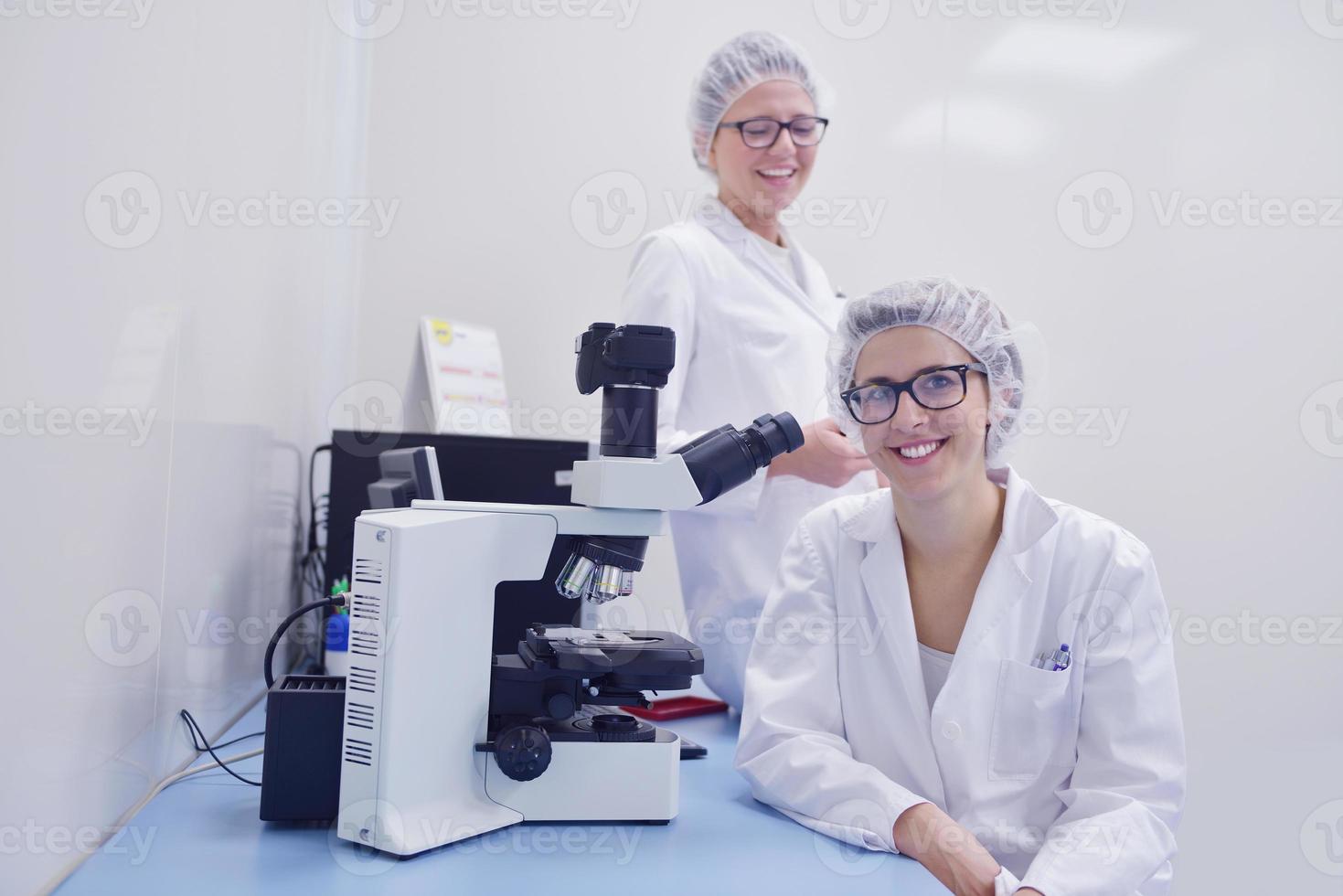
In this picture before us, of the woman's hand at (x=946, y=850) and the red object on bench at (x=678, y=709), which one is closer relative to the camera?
the woman's hand at (x=946, y=850)

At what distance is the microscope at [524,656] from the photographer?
96cm

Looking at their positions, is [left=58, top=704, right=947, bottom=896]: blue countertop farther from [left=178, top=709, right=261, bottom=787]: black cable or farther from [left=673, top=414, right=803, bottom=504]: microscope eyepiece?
[left=673, top=414, right=803, bottom=504]: microscope eyepiece

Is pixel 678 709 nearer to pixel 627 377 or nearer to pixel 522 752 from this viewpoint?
pixel 522 752

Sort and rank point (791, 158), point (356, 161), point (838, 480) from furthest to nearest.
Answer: point (356, 161) → point (791, 158) → point (838, 480)

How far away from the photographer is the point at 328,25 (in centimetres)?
219

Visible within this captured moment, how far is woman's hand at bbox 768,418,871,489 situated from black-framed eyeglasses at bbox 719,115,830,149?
0.59 m

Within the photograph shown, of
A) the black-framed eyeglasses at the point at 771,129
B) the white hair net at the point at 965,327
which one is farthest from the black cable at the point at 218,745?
the black-framed eyeglasses at the point at 771,129

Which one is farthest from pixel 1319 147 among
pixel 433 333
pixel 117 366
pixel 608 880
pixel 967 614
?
pixel 117 366

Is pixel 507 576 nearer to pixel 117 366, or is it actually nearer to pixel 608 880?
pixel 608 880

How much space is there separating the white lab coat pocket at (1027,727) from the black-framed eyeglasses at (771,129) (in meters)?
1.09

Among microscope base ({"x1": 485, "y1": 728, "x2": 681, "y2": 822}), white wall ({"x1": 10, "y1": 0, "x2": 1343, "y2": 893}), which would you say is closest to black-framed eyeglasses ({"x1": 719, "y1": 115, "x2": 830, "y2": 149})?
white wall ({"x1": 10, "y1": 0, "x2": 1343, "y2": 893})

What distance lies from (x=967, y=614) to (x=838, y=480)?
39 centimetres

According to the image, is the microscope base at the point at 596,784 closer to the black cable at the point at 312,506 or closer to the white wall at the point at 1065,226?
the black cable at the point at 312,506

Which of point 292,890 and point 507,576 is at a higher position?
point 507,576
